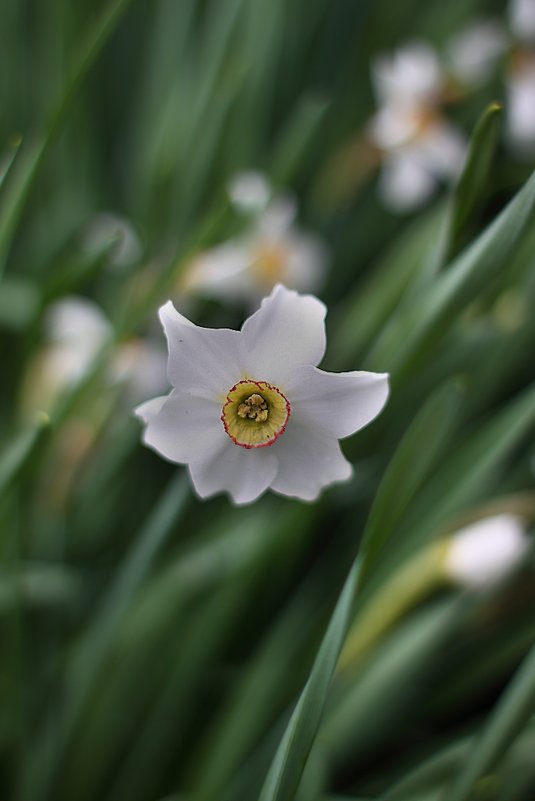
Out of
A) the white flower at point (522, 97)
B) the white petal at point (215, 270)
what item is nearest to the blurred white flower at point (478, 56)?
the white flower at point (522, 97)

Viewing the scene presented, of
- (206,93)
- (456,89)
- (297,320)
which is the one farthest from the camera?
(456,89)

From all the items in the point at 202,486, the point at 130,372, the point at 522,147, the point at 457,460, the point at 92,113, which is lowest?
the point at 202,486

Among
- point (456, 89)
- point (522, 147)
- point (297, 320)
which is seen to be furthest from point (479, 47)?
point (297, 320)

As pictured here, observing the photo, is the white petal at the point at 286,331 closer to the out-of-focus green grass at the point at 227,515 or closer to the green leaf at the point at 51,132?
the out-of-focus green grass at the point at 227,515

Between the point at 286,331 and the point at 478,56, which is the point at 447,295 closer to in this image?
the point at 286,331

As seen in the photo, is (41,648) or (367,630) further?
(41,648)

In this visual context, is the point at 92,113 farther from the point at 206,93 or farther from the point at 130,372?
the point at 130,372

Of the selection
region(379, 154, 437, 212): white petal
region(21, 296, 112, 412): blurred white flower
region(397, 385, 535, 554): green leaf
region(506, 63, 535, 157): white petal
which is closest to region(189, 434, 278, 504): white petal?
region(397, 385, 535, 554): green leaf

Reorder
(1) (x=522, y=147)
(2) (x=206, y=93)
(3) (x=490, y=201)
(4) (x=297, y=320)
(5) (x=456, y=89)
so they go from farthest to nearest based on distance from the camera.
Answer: (3) (x=490, y=201) → (1) (x=522, y=147) → (5) (x=456, y=89) → (2) (x=206, y=93) → (4) (x=297, y=320)
